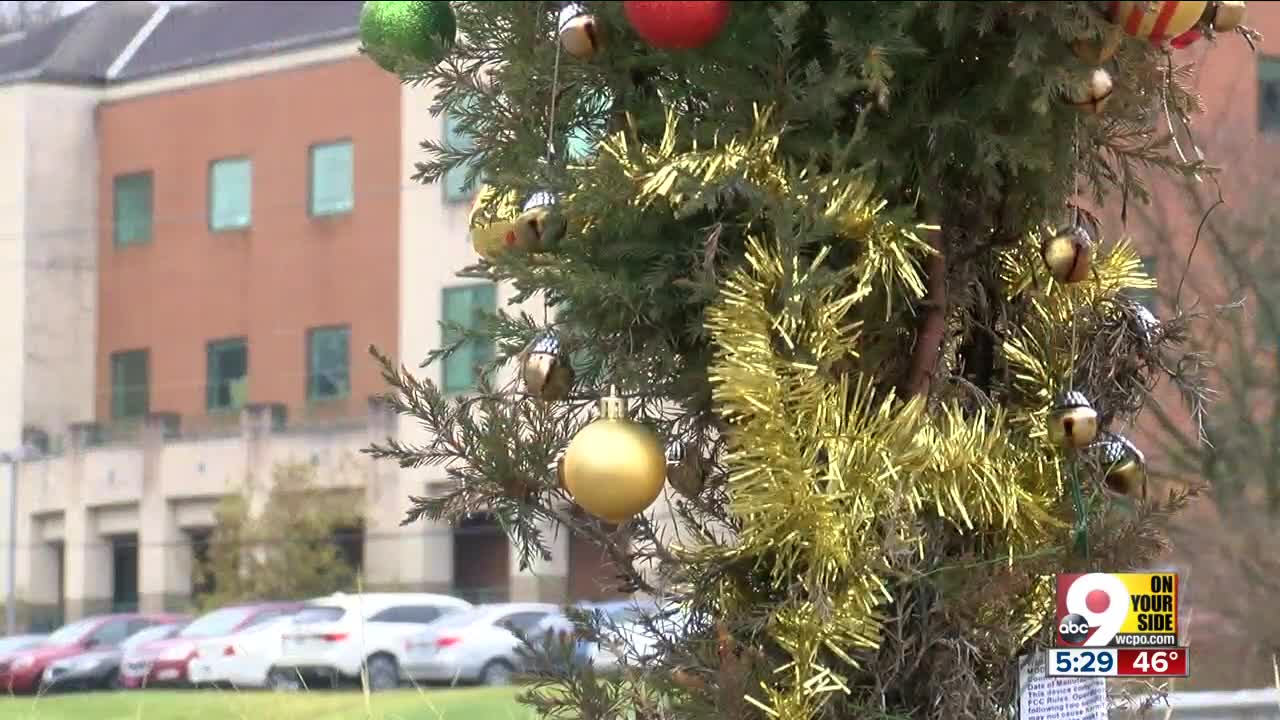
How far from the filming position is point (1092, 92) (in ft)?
9.45

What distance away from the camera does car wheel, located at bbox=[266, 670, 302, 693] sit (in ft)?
16.9

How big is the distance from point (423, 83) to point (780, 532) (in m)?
0.94

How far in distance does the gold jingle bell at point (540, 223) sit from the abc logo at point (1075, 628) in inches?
36.7

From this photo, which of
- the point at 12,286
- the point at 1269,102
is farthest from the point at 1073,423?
the point at 12,286

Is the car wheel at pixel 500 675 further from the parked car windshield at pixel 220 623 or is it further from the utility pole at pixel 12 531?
the utility pole at pixel 12 531

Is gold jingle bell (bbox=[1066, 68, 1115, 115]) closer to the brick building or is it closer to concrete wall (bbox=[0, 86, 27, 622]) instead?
the brick building

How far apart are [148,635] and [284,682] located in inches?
781

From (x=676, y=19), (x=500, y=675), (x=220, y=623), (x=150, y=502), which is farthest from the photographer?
(x=150, y=502)

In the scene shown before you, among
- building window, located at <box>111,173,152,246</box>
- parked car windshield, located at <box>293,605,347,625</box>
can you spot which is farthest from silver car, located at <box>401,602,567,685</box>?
building window, located at <box>111,173,152,246</box>

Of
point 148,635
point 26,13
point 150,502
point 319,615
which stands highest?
point 26,13

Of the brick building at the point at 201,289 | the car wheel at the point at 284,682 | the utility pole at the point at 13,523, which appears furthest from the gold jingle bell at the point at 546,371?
the utility pole at the point at 13,523

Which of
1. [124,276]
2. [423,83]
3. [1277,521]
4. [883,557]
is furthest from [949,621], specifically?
[124,276]

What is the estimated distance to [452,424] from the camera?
3307 mm

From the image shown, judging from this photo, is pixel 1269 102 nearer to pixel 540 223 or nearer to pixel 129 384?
pixel 540 223
